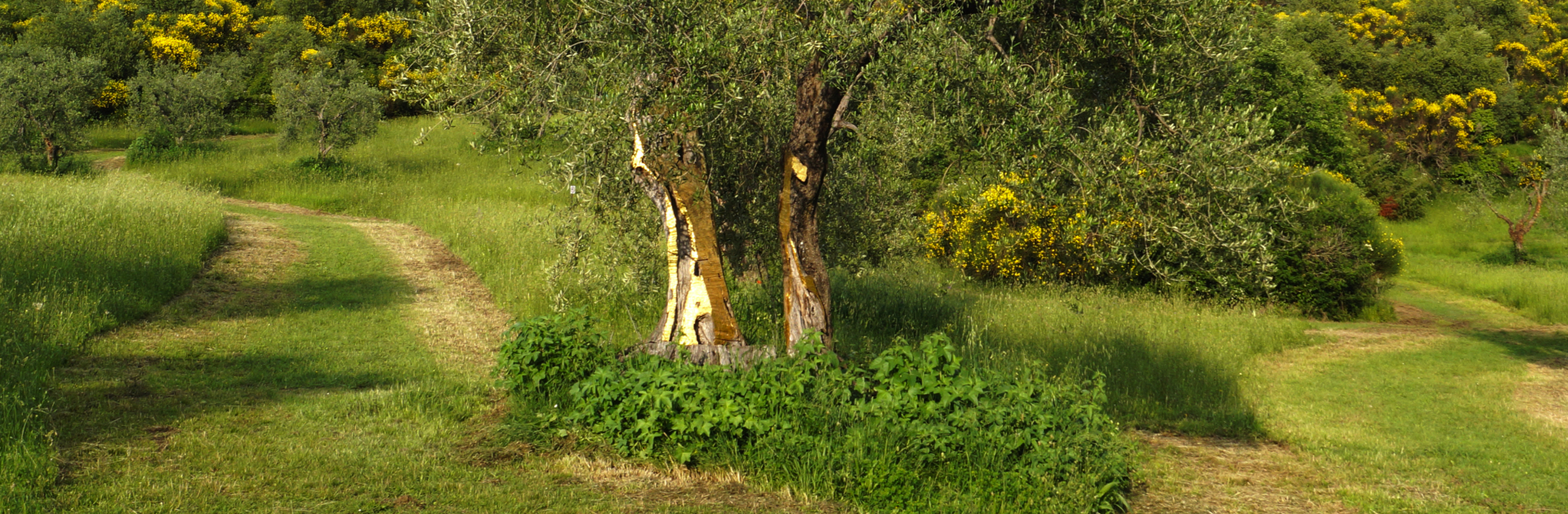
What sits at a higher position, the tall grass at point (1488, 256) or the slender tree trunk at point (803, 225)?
the slender tree trunk at point (803, 225)

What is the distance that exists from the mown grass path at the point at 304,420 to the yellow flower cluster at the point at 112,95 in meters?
A: 31.6

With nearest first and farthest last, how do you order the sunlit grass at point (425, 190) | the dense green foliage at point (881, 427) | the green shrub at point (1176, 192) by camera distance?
the dense green foliage at point (881, 427), the green shrub at point (1176, 192), the sunlit grass at point (425, 190)

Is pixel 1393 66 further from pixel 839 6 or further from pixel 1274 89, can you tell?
pixel 839 6

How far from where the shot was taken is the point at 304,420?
802cm

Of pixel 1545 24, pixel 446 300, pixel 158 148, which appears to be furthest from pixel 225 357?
pixel 1545 24

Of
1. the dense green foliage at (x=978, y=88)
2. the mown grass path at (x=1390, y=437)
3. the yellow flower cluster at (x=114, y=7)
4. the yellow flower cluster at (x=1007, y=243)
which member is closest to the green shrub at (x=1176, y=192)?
the dense green foliage at (x=978, y=88)

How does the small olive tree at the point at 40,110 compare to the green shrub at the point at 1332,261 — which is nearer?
the green shrub at the point at 1332,261

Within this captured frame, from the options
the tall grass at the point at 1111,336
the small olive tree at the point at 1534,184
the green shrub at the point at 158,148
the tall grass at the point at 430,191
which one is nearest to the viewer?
the tall grass at the point at 1111,336

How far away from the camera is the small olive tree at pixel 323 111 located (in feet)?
102

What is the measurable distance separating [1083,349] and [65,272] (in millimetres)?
13102

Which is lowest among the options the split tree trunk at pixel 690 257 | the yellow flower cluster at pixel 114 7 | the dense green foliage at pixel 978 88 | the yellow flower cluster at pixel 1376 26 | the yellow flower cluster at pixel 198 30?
the split tree trunk at pixel 690 257

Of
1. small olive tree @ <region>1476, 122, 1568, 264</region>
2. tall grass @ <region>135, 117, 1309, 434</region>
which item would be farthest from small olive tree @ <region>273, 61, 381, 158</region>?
small olive tree @ <region>1476, 122, 1568, 264</region>

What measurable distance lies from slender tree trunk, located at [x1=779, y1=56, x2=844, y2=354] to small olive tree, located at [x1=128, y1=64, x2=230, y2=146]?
97.9ft

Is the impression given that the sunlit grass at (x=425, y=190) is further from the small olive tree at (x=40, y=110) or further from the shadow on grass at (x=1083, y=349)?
the shadow on grass at (x=1083, y=349)
